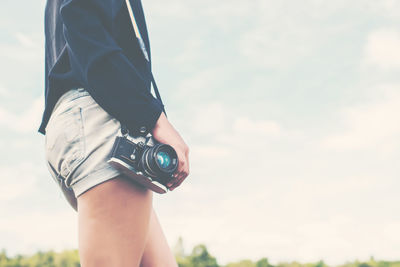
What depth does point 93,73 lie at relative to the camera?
1.62 m

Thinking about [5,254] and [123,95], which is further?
[5,254]

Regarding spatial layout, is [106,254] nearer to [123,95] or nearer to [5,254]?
[123,95]

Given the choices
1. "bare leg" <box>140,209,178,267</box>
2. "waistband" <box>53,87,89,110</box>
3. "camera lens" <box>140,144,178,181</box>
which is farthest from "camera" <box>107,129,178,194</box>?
"bare leg" <box>140,209,178,267</box>

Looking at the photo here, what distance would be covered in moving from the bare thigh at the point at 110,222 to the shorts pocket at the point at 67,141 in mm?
125

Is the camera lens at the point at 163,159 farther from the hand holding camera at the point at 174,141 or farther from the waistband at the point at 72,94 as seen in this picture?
the waistband at the point at 72,94

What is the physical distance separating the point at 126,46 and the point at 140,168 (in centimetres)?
53

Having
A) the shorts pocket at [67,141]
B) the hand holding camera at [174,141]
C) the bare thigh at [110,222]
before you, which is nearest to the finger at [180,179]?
the hand holding camera at [174,141]

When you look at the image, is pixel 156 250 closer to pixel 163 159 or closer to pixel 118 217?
pixel 118 217

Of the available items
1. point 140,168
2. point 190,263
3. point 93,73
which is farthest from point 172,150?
point 190,263

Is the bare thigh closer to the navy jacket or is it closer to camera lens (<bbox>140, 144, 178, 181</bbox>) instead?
camera lens (<bbox>140, 144, 178, 181</bbox>)

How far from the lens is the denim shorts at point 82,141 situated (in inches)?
62.9

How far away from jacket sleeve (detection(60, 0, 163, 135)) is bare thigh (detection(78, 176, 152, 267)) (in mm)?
227

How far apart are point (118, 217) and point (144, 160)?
0.70 ft

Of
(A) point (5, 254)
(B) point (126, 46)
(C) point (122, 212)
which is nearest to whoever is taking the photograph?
(C) point (122, 212)
